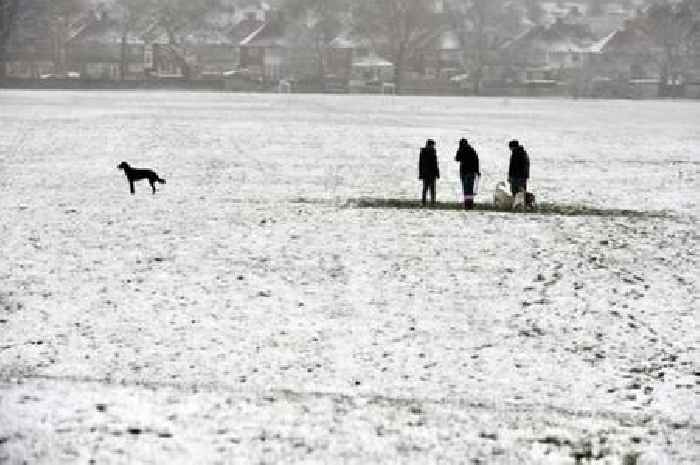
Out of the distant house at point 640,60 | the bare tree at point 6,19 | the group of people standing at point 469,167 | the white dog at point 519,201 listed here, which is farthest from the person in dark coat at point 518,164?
the distant house at point 640,60

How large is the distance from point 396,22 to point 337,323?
3842 inches

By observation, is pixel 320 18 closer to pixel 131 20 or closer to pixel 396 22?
pixel 396 22

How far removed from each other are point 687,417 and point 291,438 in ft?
14.2

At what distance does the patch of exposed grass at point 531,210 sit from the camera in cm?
2230

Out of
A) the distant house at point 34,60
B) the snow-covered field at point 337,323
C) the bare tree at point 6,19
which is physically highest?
the bare tree at point 6,19

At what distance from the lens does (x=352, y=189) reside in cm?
2600

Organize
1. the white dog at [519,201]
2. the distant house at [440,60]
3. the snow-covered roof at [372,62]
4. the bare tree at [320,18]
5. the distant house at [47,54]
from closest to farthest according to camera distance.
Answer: the white dog at [519,201]
the bare tree at [320,18]
the distant house at [47,54]
the snow-covered roof at [372,62]
the distant house at [440,60]

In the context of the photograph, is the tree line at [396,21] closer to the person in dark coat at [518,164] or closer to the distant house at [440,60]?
the distant house at [440,60]

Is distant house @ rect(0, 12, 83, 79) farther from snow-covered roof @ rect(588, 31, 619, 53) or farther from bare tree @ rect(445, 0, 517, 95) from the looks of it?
snow-covered roof @ rect(588, 31, 619, 53)

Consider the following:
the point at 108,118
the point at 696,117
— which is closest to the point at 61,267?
the point at 108,118

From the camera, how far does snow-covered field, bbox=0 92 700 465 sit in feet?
31.3

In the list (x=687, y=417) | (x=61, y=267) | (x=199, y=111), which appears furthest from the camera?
(x=199, y=111)

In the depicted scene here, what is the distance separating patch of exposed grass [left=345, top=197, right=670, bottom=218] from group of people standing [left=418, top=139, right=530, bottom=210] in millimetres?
444

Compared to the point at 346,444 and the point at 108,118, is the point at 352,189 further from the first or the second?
the point at 108,118
